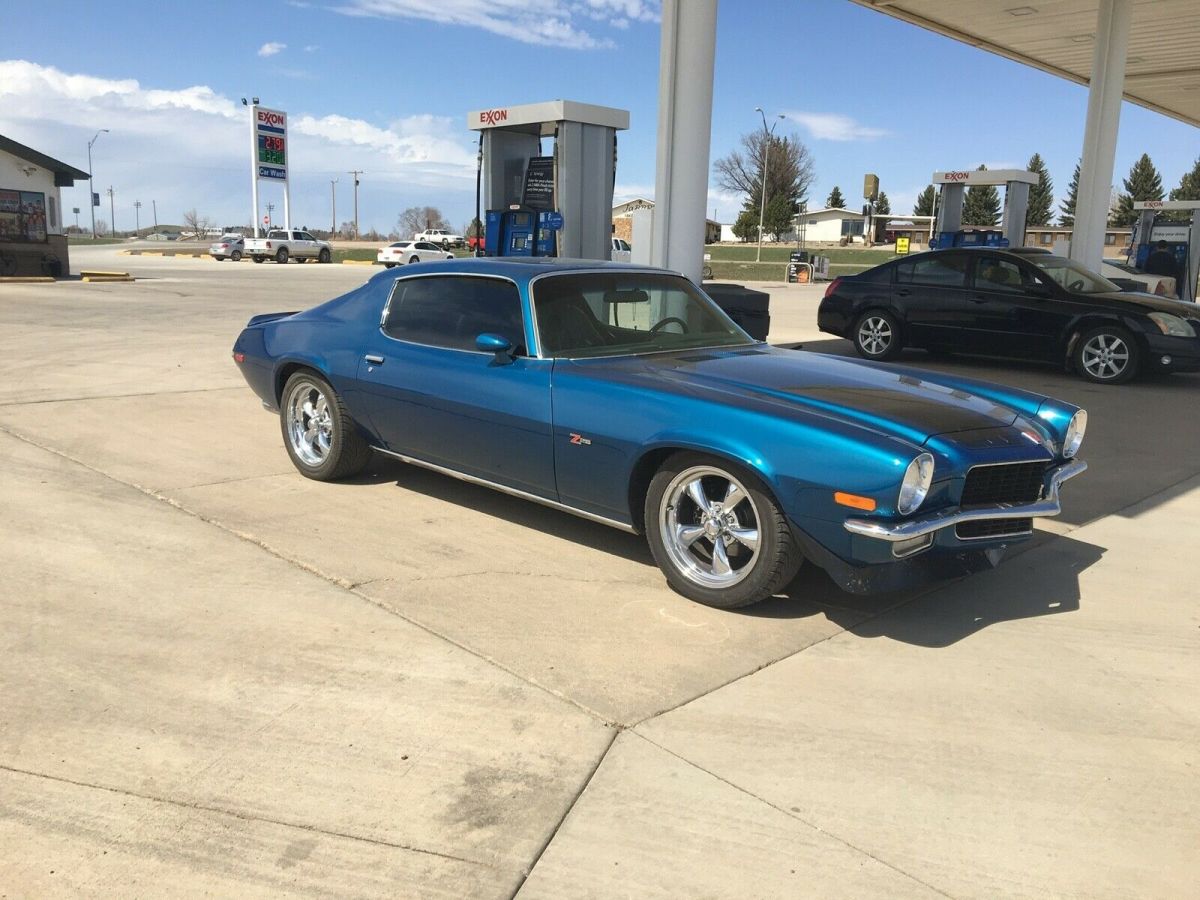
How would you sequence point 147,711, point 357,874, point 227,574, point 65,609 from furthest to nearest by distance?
point 227,574 < point 65,609 < point 147,711 < point 357,874

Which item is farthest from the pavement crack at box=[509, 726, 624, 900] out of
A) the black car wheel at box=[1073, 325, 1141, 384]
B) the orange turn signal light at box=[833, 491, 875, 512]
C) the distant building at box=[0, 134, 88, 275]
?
the distant building at box=[0, 134, 88, 275]

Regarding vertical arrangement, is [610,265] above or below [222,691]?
above

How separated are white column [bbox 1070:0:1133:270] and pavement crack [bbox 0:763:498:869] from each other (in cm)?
1700

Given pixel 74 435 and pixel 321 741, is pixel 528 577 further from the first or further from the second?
pixel 74 435

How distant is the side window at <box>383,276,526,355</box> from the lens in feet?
15.8

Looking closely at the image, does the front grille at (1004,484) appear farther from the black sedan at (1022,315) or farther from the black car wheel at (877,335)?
the black car wheel at (877,335)

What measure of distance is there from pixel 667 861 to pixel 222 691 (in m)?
1.59

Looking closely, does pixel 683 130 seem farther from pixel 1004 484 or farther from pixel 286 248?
pixel 286 248

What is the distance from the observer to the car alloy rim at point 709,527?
3.90 m

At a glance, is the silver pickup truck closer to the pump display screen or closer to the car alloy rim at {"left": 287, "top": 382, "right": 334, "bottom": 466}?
the pump display screen

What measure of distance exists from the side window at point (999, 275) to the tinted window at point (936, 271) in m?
0.19

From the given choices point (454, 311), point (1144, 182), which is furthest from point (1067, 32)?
point (1144, 182)

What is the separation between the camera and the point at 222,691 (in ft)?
10.5

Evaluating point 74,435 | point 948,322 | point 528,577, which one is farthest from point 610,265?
point 948,322
